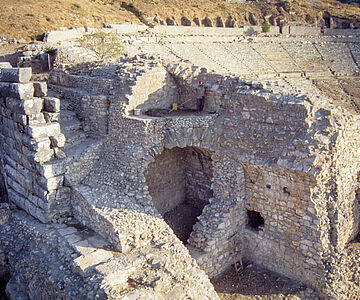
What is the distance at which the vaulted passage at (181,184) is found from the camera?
31.0 ft

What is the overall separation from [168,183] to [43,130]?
11.5 feet

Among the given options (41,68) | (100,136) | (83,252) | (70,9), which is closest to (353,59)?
(70,9)

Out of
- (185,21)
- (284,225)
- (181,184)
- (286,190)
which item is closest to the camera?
(286,190)

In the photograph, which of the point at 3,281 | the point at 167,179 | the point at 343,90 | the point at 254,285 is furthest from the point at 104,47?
the point at 343,90

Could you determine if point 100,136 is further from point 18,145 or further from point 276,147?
point 276,147

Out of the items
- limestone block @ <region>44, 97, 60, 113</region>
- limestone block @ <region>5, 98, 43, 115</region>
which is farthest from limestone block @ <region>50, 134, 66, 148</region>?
limestone block @ <region>5, 98, 43, 115</region>

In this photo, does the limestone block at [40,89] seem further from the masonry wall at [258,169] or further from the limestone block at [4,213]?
the limestone block at [4,213]

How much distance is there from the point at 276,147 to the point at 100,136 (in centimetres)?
425

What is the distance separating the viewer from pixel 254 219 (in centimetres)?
871

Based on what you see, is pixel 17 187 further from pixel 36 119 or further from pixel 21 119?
pixel 36 119

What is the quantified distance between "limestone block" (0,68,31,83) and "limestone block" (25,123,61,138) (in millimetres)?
1096

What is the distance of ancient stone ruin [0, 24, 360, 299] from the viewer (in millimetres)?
6922

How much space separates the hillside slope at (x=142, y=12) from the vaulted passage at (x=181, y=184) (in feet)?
57.1

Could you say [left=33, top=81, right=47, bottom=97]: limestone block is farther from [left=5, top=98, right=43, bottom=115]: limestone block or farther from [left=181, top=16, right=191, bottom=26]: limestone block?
[left=181, top=16, right=191, bottom=26]: limestone block
